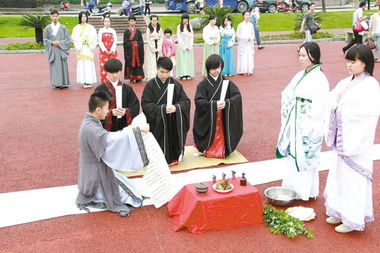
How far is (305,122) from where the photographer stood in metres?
5.24

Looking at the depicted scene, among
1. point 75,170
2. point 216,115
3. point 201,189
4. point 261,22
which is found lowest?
point 75,170

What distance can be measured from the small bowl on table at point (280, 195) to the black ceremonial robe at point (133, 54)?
7.98 m

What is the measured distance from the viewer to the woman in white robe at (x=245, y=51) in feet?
46.2

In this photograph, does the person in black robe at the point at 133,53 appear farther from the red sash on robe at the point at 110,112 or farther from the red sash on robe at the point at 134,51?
the red sash on robe at the point at 110,112

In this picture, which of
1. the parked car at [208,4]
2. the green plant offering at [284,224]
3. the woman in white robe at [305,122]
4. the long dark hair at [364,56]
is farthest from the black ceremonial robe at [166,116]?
the parked car at [208,4]

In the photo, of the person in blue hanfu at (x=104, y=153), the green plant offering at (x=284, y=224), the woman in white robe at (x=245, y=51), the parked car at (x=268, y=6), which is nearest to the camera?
the green plant offering at (x=284, y=224)

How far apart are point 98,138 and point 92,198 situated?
86cm

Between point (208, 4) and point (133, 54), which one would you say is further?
point (208, 4)

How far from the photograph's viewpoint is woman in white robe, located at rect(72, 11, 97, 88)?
12352 mm

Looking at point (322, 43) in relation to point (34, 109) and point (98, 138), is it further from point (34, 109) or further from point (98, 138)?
point (98, 138)

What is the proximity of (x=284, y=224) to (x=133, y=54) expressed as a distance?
8.89 metres

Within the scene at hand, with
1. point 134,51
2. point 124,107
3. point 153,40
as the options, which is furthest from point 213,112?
point 134,51

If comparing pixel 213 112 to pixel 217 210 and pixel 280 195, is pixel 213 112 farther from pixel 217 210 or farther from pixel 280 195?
pixel 217 210

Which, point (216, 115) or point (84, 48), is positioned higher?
point (84, 48)
